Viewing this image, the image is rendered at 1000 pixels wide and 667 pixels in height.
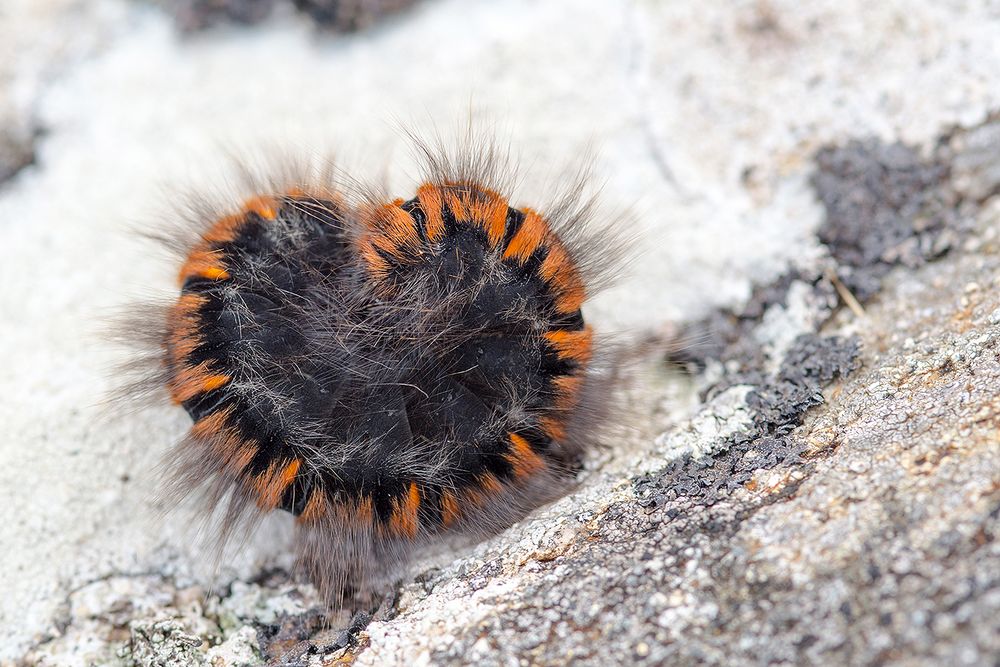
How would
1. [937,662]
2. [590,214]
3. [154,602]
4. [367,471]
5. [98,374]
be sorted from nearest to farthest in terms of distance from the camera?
[937,662]
[367,471]
[154,602]
[590,214]
[98,374]

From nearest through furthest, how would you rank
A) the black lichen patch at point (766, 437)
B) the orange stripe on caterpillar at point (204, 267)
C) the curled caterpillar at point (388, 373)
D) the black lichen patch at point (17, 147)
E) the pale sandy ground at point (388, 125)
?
the black lichen patch at point (766, 437) < the curled caterpillar at point (388, 373) < the orange stripe on caterpillar at point (204, 267) < the pale sandy ground at point (388, 125) < the black lichen patch at point (17, 147)

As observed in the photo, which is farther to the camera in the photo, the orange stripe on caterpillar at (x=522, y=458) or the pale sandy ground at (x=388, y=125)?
the pale sandy ground at (x=388, y=125)

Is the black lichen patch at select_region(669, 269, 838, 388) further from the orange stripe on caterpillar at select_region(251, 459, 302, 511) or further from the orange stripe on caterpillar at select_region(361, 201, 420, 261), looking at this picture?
the orange stripe on caterpillar at select_region(251, 459, 302, 511)

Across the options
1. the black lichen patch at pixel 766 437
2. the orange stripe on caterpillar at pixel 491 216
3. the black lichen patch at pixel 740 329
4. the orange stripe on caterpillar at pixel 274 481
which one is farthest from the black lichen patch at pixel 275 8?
the black lichen patch at pixel 766 437

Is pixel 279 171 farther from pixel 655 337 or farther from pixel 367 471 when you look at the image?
pixel 655 337

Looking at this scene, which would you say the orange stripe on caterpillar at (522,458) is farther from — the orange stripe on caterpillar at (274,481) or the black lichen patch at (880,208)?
the black lichen patch at (880,208)

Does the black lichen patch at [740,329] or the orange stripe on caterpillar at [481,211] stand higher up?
the orange stripe on caterpillar at [481,211]

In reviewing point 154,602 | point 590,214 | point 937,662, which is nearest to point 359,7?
point 590,214
